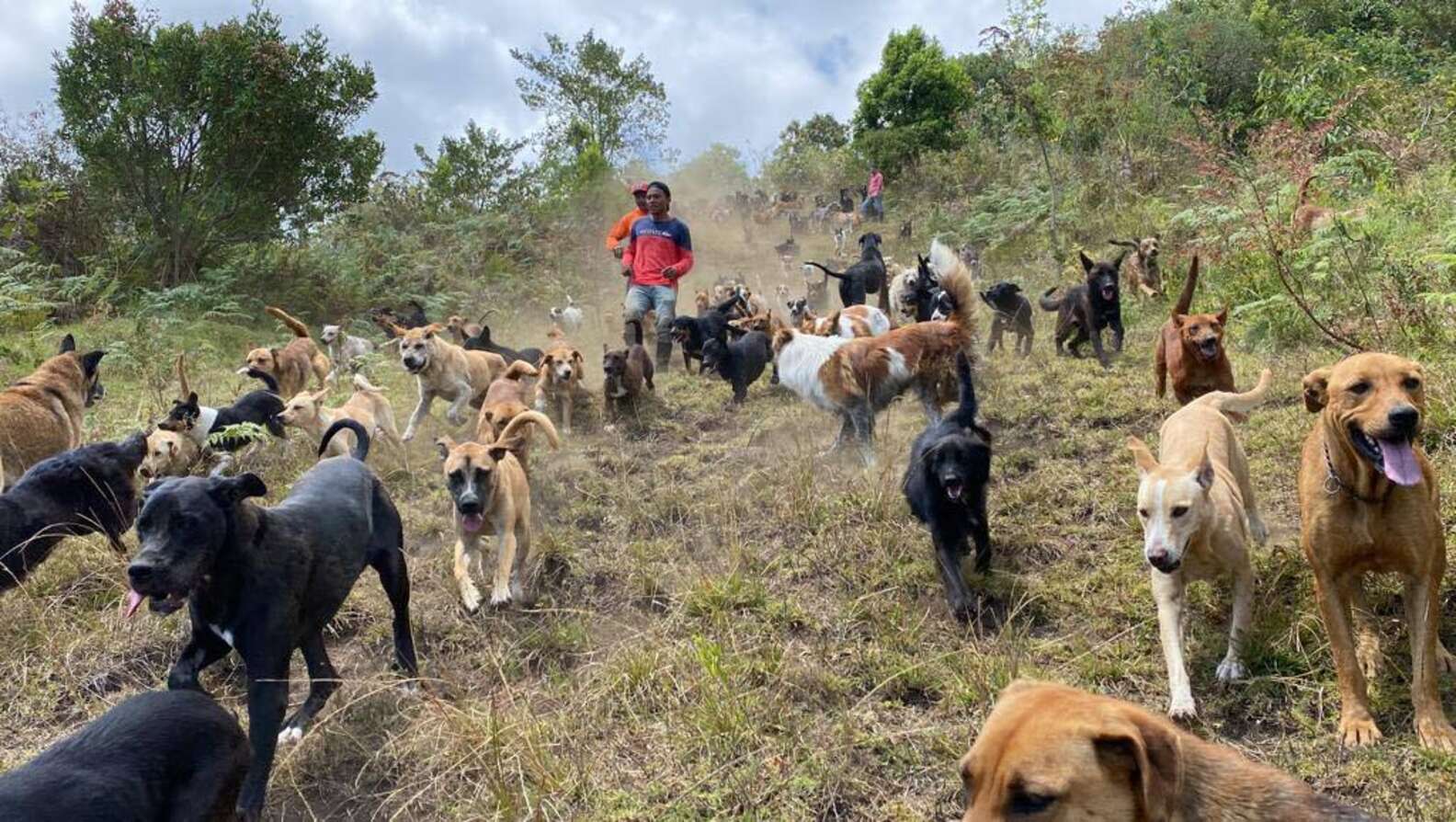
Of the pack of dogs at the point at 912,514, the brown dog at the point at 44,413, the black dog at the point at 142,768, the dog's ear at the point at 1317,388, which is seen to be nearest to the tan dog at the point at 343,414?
the pack of dogs at the point at 912,514

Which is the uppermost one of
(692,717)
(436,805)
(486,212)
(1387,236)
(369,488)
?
(486,212)

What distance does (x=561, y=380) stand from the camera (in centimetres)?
973

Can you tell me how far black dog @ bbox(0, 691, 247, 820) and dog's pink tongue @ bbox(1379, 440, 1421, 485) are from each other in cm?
435

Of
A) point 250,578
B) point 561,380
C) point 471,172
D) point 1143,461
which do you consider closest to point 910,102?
point 471,172

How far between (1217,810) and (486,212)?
73.4 ft

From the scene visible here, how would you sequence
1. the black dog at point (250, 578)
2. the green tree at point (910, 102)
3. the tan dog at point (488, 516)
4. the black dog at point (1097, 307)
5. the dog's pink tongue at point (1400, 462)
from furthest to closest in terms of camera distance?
the green tree at point (910, 102) < the black dog at point (1097, 307) < the tan dog at point (488, 516) < the black dog at point (250, 578) < the dog's pink tongue at point (1400, 462)

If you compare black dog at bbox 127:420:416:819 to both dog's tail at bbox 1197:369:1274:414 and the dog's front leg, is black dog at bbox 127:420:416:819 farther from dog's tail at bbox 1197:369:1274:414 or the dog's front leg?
dog's tail at bbox 1197:369:1274:414

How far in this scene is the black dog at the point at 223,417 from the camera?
7.55 m

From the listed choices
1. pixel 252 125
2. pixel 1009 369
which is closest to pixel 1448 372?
pixel 1009 369

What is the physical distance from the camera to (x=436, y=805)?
137 inches

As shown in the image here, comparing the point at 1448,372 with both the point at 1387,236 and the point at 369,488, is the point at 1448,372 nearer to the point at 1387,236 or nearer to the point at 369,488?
the point at 1387,236

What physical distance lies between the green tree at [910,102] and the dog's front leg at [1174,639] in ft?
93.1

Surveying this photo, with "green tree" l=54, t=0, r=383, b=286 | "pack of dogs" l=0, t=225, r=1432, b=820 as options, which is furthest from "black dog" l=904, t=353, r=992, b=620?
"green tree" l=54, t=0, r=383, b=286

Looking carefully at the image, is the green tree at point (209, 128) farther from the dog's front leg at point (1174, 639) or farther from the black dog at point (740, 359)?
the dog's front leg at point (1174, 639)
